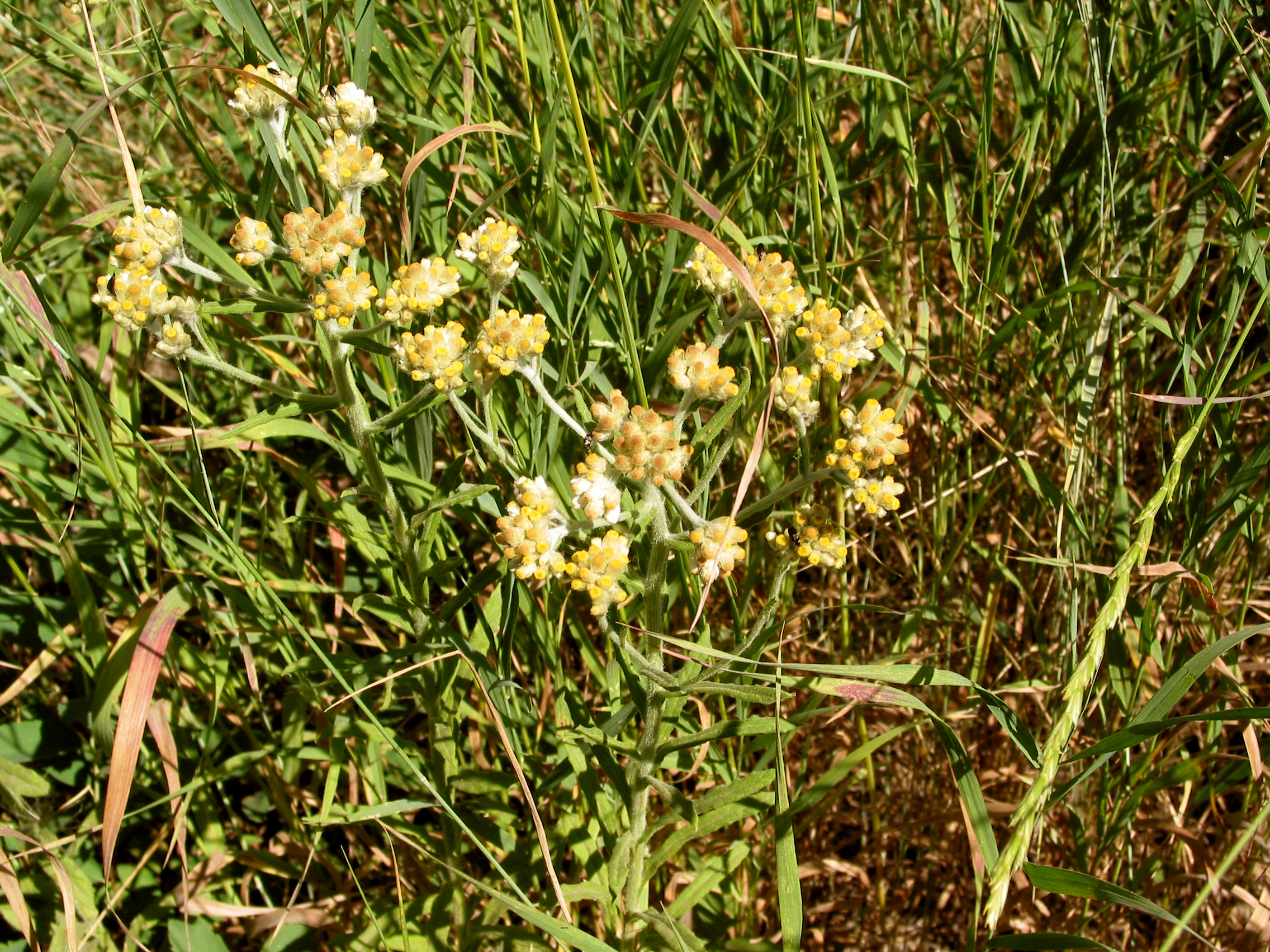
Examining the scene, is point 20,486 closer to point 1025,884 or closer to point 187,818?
point 187,818

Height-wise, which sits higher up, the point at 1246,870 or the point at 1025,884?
the point at 1246,870

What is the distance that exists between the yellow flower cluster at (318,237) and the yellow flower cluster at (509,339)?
32 cm

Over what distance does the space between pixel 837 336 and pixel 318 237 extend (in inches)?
40.0

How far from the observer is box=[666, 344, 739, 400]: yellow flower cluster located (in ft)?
5.69

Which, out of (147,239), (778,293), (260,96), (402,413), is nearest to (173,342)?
(147,239)

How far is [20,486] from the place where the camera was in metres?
2.55

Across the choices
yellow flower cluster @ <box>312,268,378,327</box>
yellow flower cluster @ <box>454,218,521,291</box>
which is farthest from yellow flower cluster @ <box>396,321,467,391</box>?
yellow flower cluster @ <box>454,218,521,291</box>

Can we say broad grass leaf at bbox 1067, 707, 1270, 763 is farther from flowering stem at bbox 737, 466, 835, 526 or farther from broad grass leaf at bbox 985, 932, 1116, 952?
flowering stem at bbox 737, 466, 835, 526

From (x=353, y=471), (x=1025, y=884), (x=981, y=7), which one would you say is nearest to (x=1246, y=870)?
(x=1025, y=884)

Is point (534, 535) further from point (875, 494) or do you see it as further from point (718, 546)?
point (875, 494)

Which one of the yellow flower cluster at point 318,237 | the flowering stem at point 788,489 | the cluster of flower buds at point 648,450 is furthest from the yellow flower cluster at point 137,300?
the flowering stem at point 788,489

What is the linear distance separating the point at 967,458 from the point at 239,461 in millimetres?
2000

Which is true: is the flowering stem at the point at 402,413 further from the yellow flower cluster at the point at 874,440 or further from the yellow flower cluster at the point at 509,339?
the yellow flower cluster at the point at 874,440

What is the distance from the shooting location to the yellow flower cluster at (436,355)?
1.73m
